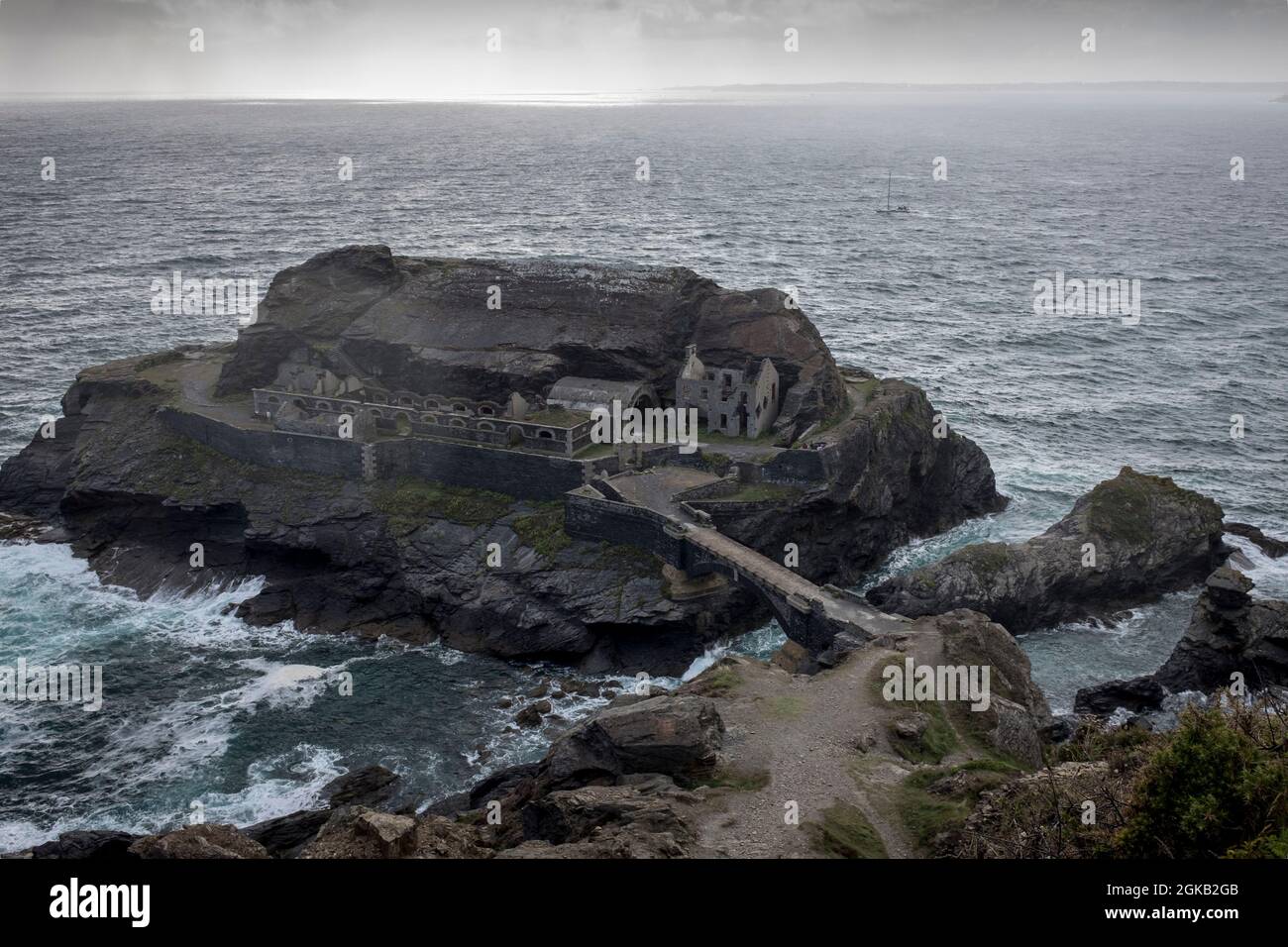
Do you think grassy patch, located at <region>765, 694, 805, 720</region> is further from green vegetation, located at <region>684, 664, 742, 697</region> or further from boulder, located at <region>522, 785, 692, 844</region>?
boulder, located at <region>522, 785, 692, 844</region>

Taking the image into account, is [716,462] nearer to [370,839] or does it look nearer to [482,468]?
[482,468]

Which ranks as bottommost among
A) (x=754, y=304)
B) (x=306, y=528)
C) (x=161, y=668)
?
(x=161, y=668)

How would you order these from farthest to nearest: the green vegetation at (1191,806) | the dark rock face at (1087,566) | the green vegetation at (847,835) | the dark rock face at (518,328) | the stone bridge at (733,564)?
the dark rock face at (518,328) < the dark rock face at (1087,566) < the stone bridge at (733,564) < the green vegetation at (847,835) < the green vegetation at (1191,806)

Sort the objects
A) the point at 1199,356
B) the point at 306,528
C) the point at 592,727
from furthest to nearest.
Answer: the point at 1199,356 < the point at 306,528 < the point at 592,727

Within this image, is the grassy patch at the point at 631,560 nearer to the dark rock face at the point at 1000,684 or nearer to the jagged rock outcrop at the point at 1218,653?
the dark rock face at the point at 1000,684

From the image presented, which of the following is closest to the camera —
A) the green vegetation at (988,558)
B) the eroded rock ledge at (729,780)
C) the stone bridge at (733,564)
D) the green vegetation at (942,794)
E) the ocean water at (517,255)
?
the eroded rock ledge at (729,780)

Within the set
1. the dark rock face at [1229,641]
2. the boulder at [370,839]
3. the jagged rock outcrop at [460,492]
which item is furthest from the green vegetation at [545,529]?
the boulder at [370,839]

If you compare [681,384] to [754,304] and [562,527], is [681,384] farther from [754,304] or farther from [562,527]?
[562,527]

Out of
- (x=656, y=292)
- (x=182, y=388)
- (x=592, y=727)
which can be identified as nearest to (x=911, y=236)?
(x=656, y=292)
